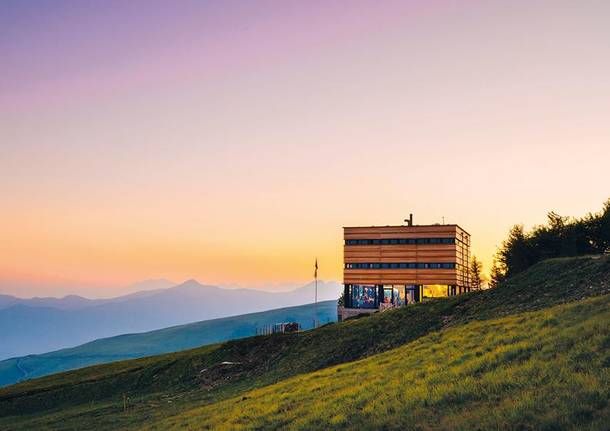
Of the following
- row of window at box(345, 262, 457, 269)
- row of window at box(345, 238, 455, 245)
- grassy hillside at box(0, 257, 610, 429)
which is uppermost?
row of window at box(345, 238, 455, 245)

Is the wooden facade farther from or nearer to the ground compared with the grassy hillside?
farther from the ground

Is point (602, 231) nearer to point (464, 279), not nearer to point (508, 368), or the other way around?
point (464, 279)

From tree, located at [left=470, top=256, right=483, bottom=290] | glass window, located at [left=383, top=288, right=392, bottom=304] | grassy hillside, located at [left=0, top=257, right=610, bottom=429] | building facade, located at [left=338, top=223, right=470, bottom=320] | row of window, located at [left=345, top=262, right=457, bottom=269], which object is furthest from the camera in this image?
tree, located at [left=470, top=256, right=483, bottom=290]

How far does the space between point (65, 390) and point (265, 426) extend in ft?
170

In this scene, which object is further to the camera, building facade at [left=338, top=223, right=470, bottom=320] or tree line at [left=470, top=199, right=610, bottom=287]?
building facade at [left=338, top=223, right=470, bottom=320]

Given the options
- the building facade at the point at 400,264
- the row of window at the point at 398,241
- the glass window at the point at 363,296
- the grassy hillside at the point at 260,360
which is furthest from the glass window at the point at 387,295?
the grassy hillside at the point at 260,360

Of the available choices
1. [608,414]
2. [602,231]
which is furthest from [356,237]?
[608,414]

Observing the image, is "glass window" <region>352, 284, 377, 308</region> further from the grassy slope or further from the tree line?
the grassy slope

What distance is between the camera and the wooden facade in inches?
4203

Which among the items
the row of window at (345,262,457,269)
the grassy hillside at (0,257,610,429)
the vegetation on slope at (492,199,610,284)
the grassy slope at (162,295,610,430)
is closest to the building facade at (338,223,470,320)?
the row of window at (345,262,457,269)

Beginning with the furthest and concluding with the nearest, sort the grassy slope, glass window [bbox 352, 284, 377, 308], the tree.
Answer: the tree, glass window [bbox 352, 284, 377, 308], the grassy slope

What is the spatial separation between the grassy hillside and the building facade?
47.5 meters

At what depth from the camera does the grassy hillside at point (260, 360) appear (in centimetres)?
4016

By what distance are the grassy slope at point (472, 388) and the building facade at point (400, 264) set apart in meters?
74.6
